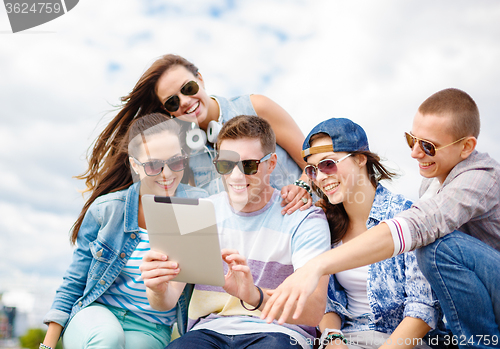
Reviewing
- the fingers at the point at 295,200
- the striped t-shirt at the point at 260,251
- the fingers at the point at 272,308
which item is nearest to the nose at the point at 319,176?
the fingers at the point at 295,200

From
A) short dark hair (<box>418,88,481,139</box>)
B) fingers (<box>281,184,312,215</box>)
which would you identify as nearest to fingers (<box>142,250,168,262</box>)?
fingers (<box>281,184,312,215</box>)

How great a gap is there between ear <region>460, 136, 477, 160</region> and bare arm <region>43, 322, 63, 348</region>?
334 cm

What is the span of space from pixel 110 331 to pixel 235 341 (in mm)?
918

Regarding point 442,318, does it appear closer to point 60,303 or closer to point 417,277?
point 417,277

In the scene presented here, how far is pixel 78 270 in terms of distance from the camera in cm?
347

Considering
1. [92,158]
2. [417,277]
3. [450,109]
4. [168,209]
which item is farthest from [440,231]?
[92,158]

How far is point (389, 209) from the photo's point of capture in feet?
10.2

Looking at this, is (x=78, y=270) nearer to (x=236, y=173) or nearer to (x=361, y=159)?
(x=236, y=173)

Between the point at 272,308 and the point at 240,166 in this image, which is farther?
the point at 240,166

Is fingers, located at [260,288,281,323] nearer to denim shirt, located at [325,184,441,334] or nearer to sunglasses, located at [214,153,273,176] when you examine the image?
sunglasses, located at [214,153,273,176]

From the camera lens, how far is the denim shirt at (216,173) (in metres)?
2.77

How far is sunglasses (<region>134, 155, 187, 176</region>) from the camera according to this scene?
2389mm

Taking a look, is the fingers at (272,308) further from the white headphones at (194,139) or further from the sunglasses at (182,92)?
the sunglasses at (182,92)

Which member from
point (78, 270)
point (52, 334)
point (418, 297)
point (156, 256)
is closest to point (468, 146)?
point (418, 297)
